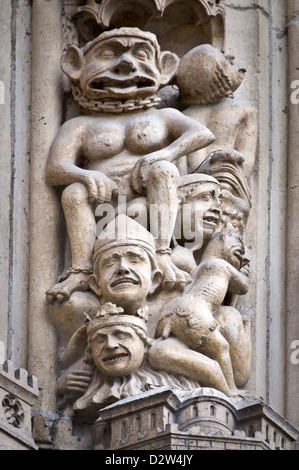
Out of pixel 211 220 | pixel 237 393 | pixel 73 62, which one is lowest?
pixel 237 393

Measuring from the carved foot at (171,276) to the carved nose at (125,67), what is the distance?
843 millimetres

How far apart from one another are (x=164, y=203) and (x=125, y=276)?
0.40 meters

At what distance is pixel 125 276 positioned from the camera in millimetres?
7637

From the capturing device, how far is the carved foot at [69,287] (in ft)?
25.7

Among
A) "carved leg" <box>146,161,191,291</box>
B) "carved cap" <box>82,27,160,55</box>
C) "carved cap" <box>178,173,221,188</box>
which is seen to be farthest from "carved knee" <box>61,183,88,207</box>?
"carved cap" <box>82,27,160,55</box>

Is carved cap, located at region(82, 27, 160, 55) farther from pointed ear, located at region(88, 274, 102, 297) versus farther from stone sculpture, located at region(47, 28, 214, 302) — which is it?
pointed ear, located at region(88, 274, 102, 297)

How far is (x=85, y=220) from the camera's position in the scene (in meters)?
7.95

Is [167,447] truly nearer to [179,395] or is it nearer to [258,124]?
[179,395]

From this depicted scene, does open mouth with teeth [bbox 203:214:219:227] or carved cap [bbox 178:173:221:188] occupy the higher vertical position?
carved cap [bbox 178:173:221:188]

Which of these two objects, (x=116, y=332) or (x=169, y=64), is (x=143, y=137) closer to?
(x=169, y=64)

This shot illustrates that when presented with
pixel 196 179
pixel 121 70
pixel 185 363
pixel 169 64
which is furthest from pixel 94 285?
pixel 169 64

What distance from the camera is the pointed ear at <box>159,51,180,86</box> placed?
326 inches

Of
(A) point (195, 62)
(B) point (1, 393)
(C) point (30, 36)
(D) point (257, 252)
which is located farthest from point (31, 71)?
(B) point (1, 393)

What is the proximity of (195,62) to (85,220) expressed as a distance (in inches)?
34.4
